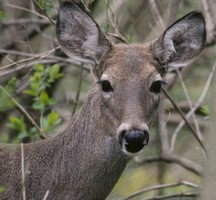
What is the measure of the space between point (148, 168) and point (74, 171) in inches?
130

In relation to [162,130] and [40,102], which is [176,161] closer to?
[162,130]

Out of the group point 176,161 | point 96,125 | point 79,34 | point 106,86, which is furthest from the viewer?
point 176,161

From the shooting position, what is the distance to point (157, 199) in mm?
8922

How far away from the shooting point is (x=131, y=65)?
7.15 meters

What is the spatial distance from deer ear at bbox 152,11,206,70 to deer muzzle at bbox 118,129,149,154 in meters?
0.98

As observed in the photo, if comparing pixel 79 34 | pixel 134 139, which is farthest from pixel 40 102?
pixel 134 139

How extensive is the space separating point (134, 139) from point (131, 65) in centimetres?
78

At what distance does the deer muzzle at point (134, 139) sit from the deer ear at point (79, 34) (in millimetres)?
983

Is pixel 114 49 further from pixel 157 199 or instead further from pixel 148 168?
pixel 148 168

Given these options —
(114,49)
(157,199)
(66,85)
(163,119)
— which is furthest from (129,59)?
(66,85)

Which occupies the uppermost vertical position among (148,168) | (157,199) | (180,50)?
(180,50)

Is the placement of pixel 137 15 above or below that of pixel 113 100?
below

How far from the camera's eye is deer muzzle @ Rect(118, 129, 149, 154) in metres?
Result: 6.55

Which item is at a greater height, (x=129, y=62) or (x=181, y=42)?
(x=129, y=62)
